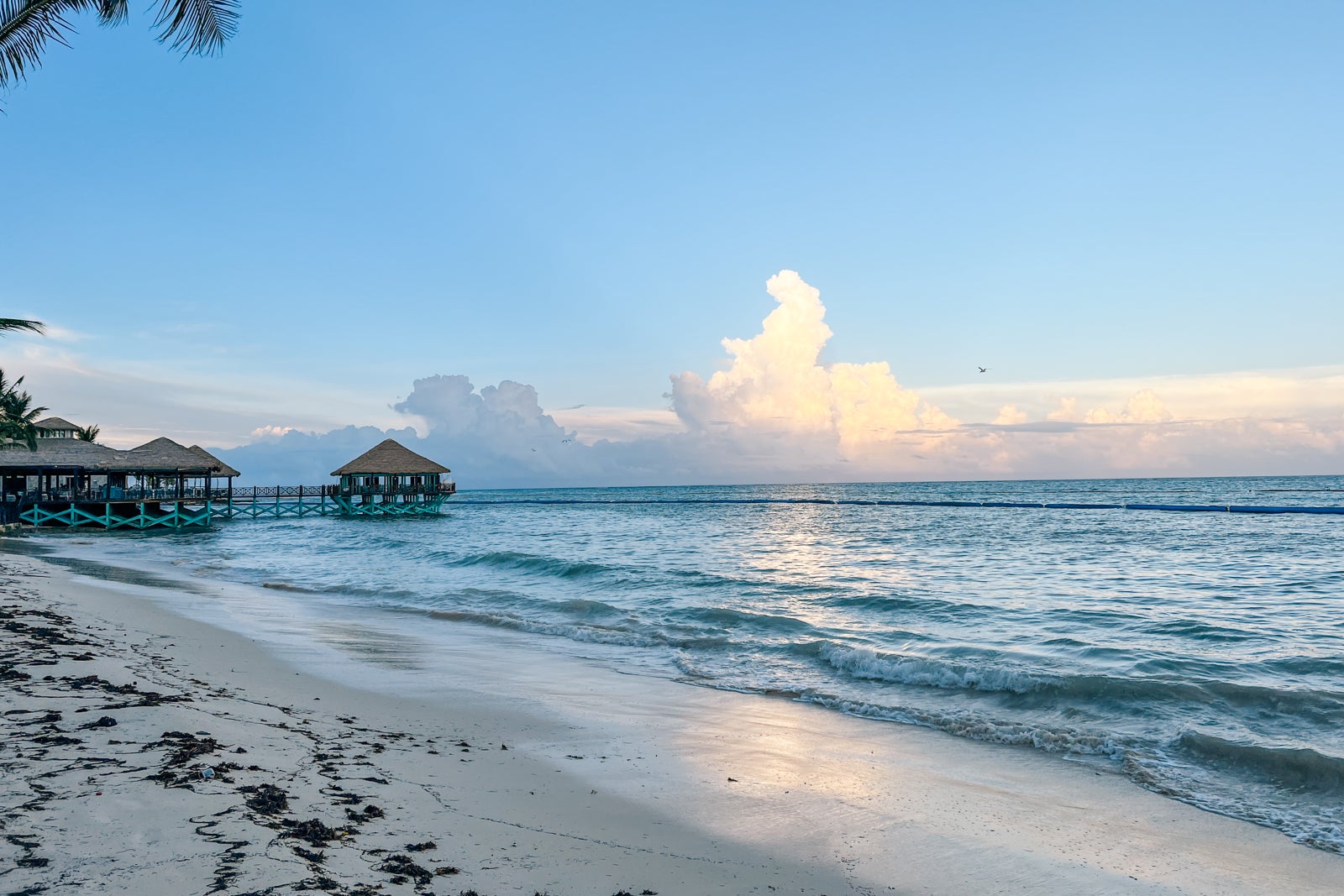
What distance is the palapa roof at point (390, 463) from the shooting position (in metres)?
53.7

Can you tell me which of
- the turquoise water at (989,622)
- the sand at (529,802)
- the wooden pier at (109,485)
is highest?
the wooden pier at (109,485)

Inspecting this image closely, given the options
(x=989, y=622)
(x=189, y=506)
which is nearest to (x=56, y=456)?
(x=189, y=506)

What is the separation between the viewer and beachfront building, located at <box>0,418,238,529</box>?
3756 centimetres

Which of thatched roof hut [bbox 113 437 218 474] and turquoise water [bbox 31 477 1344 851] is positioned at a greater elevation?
thatched roof hut [bbox 113 437 218 474]

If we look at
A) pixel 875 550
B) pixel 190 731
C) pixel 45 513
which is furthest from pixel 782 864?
pixel 45 513

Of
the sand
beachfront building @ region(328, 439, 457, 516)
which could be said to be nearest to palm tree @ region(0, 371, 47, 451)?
beachfront building @ region(328, 439, 457, 516)

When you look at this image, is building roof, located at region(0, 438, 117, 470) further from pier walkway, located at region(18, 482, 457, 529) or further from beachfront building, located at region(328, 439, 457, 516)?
beachfront building, located at region(328, 439, 457, 516)

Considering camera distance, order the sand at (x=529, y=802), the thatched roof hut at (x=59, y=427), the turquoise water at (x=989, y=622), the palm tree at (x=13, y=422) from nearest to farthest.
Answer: the sand at (x=529, y=802)
the turquoise water at (x=989, y=622)
the palm tree at (x=13, y=422)
the thatched roof hut at (x=59, y=427)

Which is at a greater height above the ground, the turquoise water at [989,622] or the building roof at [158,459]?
the building roof at [158,459]

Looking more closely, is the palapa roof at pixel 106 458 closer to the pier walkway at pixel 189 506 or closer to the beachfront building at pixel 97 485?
the beachfront building at pixel 97 485

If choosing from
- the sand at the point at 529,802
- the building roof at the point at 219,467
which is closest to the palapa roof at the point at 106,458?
the building roof at the point at 219,467

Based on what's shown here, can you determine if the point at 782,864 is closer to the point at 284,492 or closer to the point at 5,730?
the point at 5,730

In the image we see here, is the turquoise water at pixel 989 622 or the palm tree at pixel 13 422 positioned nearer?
the turquoise water at pixel 989 622

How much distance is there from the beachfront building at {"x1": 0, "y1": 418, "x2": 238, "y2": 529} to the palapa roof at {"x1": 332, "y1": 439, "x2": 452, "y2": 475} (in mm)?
9133
